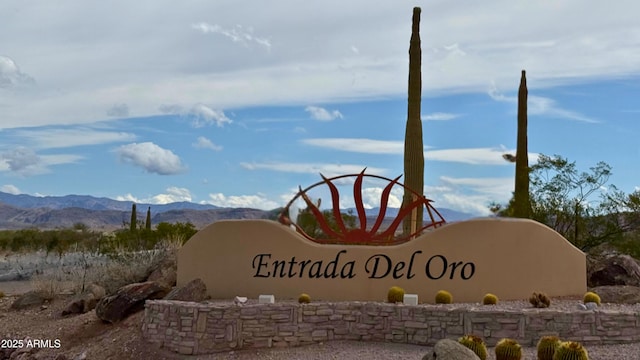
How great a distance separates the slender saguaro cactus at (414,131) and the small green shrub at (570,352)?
9589mm

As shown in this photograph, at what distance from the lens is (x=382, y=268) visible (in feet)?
60.5

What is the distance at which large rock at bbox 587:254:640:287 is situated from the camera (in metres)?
20.4

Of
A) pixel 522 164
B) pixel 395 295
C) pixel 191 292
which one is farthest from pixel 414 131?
pixel 191 292

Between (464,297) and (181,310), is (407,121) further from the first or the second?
(181,310)

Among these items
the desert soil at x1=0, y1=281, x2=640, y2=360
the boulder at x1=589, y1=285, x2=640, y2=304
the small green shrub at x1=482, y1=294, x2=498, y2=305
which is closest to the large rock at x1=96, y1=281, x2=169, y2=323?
the desert soil at x1=0, y1=281, x2=640, y2=360

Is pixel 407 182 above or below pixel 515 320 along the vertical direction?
above

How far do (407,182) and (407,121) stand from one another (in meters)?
1.93

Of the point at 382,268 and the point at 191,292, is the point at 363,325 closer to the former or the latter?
the point at 382,268

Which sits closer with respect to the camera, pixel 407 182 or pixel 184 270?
pixel 184 270

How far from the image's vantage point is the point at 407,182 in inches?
910

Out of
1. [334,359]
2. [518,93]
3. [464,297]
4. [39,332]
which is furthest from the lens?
[518,93]

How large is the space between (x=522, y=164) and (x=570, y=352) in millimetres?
14230

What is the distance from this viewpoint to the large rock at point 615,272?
802 inches

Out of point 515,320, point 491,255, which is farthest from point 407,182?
point 515,320
